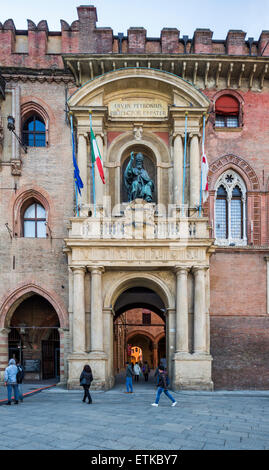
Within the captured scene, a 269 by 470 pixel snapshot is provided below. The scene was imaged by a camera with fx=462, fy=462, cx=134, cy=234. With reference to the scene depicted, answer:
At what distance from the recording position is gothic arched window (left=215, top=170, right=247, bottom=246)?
20.6 metres

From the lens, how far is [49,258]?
20.1 meters

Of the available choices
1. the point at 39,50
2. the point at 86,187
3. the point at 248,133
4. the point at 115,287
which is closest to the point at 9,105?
the point at 39,50

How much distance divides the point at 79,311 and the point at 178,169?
718 centimetres

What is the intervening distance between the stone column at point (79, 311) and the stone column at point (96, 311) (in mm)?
368

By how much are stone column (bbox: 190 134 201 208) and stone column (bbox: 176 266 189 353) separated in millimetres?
2984

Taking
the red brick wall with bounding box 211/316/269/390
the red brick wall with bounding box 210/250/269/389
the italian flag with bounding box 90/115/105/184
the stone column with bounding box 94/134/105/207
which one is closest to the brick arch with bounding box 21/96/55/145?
the stone column with bounding box 94/134/105/207

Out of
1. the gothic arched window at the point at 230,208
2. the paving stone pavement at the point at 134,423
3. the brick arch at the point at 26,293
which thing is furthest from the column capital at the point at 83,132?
the paving stone pavement at the point at 134,423

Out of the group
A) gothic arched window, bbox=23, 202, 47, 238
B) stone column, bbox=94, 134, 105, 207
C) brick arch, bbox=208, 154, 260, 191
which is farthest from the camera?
gothic arched window, bbox=23, 202, 47, 238

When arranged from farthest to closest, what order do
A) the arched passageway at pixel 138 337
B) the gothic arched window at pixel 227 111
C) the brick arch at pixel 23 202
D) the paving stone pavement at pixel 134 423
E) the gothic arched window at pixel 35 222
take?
the arched passageway at pixel 138 337 < the gothic arched window at pixel 227 111 < the gothic arched window at pixel 35 222 < the brick arch at pixel 23 202 < the paving stone pavement at pixel 134 423

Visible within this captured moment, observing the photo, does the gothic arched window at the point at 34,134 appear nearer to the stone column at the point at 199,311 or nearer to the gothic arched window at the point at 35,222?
the gothic arched window at the point at 35,222

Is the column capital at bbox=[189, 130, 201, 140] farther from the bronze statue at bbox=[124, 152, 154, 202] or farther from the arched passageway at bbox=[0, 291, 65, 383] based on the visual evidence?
the arched passageway at bbox=[0, 291, 65, 383]

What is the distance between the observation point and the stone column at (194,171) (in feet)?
63.4

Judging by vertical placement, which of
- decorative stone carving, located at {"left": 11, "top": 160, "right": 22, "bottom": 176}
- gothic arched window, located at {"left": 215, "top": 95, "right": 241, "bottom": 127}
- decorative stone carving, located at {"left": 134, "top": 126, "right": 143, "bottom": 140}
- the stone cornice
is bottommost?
decorative stone carving, located at {"left": 11, "top": 160, "right": 22, "bottom": 176}
